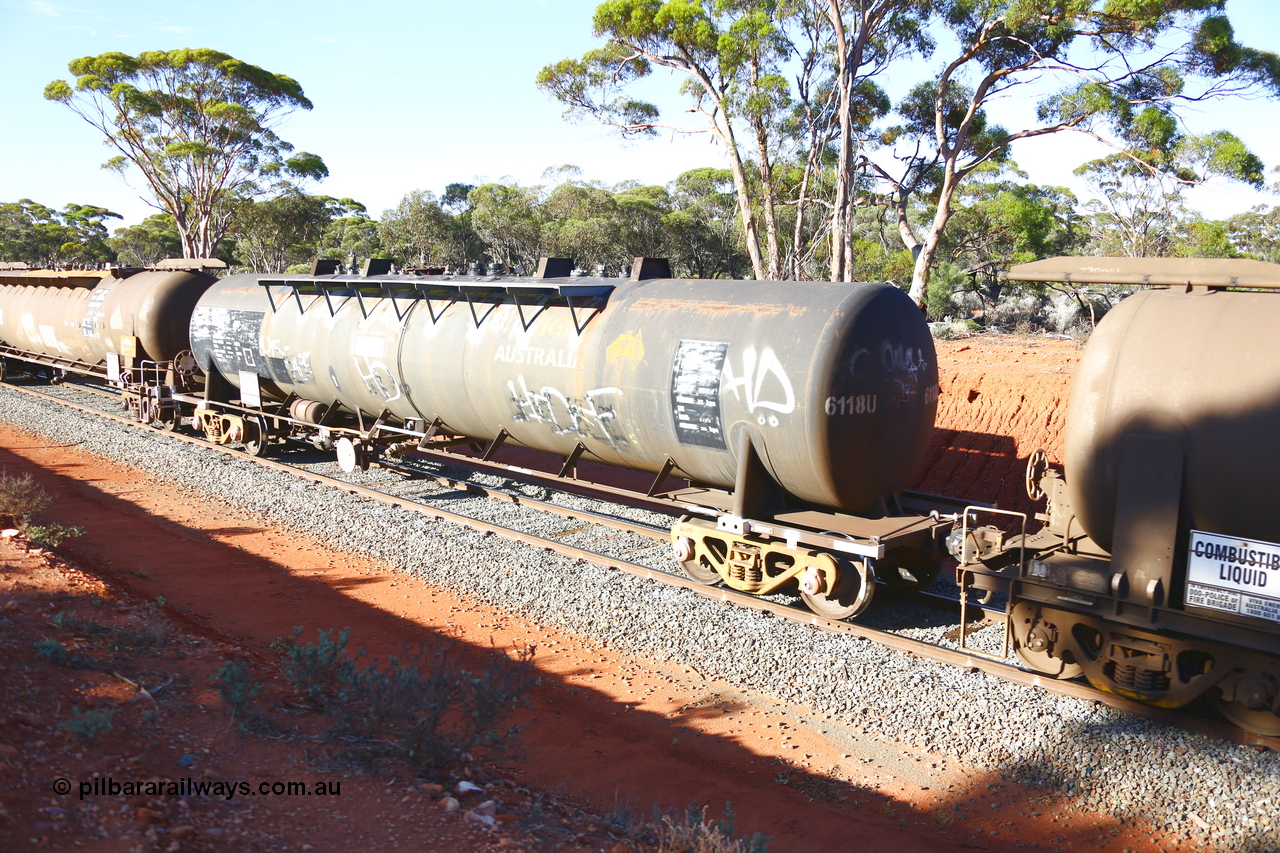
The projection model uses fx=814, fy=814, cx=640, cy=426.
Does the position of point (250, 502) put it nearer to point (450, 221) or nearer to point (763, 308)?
point (763, 308)

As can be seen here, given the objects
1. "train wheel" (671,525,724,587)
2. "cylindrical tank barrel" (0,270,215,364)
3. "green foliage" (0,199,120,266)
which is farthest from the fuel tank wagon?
"green foliage" (0,199,120,266)

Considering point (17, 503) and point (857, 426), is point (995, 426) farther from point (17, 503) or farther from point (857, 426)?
point (17, 503)

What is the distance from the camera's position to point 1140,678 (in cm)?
709

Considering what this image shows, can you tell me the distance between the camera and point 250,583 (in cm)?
1045

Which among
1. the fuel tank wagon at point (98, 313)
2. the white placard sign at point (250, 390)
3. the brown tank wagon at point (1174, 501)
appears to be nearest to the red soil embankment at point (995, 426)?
the brown tank wagon at point (1174, 501)

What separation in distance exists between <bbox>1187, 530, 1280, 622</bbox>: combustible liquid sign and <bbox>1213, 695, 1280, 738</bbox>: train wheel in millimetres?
894

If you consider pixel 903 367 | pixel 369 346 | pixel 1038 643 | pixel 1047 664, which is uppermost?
pixel 903 367

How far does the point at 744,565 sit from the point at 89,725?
676cm

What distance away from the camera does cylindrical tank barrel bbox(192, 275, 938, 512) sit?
8742 millimetres

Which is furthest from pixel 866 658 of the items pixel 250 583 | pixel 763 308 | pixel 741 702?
pixel 250 583

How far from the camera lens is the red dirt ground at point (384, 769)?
176 inches

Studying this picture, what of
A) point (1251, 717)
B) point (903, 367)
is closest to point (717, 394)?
point (903, 367)

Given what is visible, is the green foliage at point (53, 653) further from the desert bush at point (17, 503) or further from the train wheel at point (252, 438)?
the train wheel at point (252, 438)

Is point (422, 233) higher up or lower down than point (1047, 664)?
higher up
